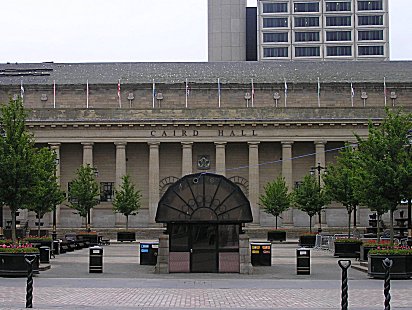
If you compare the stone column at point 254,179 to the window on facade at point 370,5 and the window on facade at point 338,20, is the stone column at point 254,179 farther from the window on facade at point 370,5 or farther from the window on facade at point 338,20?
the window on facade at point 370,5

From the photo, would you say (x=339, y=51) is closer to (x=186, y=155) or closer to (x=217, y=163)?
(x=217, y=163)

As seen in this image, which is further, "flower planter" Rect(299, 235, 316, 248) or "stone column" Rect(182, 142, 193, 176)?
"stone column" Rect(182, 142, 193, 176)

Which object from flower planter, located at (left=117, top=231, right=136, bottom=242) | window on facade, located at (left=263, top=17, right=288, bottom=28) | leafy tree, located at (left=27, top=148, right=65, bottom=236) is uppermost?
window on facade, located at (left=263, top=17, right=288, bottom=28)

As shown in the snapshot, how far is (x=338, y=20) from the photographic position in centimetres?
13825

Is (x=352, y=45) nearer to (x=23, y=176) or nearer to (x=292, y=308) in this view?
(x=23, y=176)

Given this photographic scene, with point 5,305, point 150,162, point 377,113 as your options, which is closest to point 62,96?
point 150,162

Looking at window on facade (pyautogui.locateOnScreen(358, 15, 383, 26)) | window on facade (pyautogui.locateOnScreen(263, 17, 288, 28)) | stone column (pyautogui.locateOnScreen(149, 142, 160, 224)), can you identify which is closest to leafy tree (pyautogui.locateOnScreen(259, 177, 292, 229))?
stone column (pyautogui.locateOnScreen(149, 142, 160, 224))

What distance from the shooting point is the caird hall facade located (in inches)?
3115

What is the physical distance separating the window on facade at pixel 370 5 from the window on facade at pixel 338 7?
70.0 inches

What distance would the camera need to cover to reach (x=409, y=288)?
26469 millimetres

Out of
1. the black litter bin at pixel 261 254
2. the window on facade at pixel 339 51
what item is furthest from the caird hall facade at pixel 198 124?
the window on facade at pixel 339 51

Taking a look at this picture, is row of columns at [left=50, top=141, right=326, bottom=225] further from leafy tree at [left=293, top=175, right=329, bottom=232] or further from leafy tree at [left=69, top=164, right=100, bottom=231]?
leafy tree at [left=293, top=175, right=329, bottom=232]

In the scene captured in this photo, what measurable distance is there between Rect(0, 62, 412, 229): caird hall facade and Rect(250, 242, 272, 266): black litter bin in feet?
139

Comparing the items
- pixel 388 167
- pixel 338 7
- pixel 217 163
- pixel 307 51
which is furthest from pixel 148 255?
pixel 338 7
